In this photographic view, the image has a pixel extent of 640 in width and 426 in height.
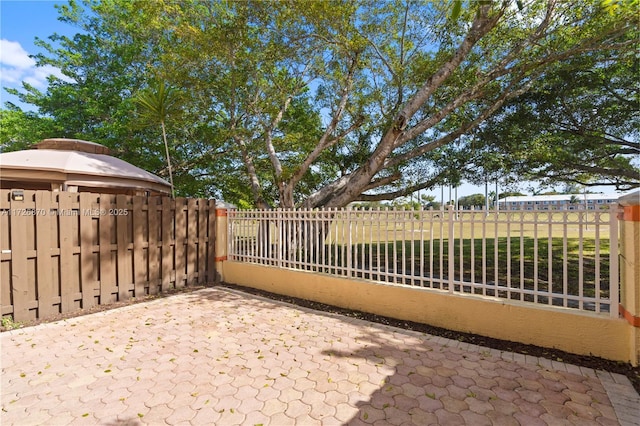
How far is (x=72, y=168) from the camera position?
714 centimetres

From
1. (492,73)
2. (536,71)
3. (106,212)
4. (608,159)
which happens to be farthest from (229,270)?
(608,159)

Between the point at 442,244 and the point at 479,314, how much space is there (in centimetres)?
104

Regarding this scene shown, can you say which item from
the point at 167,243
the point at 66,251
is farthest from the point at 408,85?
the point at 66,251

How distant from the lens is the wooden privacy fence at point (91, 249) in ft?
14.9

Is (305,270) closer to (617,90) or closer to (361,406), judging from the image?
(361,406)

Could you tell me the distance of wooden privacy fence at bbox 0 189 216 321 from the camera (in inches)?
179

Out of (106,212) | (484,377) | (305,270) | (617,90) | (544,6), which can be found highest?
(544,6)

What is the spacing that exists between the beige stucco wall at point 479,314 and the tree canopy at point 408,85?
11.6 ft

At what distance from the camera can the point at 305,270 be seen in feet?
19.9

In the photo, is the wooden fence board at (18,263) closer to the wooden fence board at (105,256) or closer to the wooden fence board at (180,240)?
the wooden fence board at (105,256)

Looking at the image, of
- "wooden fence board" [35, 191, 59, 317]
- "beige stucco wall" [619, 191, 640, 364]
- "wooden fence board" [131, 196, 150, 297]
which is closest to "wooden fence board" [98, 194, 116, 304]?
"wooden fence board" [131, 196, 150, 297]

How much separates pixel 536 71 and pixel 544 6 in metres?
1.35

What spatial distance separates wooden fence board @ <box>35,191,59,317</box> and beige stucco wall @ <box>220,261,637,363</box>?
3.75 metres

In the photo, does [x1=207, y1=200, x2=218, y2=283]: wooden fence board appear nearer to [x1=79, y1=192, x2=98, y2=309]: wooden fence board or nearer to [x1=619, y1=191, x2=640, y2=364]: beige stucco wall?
[x1=79, y1=192, x2=98, y2=309]: wooden fence board
